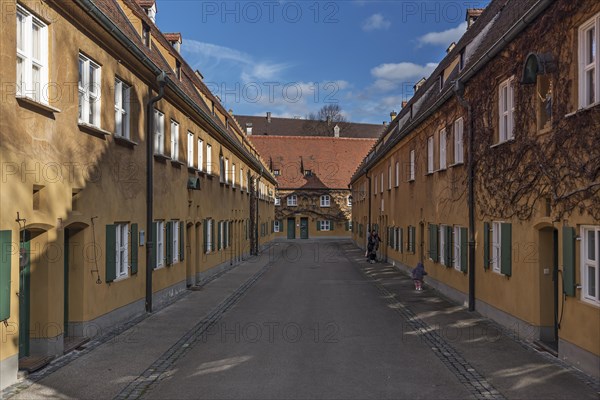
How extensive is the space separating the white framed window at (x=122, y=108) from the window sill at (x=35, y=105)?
3.51 m

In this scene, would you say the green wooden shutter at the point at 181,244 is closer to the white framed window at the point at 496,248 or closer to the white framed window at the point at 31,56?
the white framed window at the point at 31,56

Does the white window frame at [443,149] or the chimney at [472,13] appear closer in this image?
the white window frame at [443,149]

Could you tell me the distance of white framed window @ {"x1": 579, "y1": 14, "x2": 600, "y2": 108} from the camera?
8.55 metres

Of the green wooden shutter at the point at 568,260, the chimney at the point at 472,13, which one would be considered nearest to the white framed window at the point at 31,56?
the green wooden shutter at the point at 568,260

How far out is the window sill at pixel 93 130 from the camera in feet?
35.9

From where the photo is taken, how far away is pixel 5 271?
8094mm

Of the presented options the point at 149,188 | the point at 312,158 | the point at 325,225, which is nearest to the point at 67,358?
the point at 149,188

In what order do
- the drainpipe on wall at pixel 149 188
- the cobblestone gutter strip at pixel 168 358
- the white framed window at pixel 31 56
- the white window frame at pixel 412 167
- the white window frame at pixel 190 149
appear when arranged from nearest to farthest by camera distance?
the cobblestone gutter strip at pixel 168 358 → the white framed window at pixel 31 56 → the drainpipe on wall at pixel 149 188 → the white window frame at pixel 190 149 → the white window frame at pixel 412 167

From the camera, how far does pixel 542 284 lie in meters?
11.0

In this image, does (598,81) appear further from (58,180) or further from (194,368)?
(58,180)

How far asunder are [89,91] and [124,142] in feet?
6.59

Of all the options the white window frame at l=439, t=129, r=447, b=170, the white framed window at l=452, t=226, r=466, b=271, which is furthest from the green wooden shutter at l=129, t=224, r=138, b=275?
the white window frame at l=439, t=129, r=447, b=170

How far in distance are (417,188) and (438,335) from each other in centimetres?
1171

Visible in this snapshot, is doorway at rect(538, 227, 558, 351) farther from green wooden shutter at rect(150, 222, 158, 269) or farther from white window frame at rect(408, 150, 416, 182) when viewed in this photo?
→ white window frame at rect(408, 150, 416, 182)
